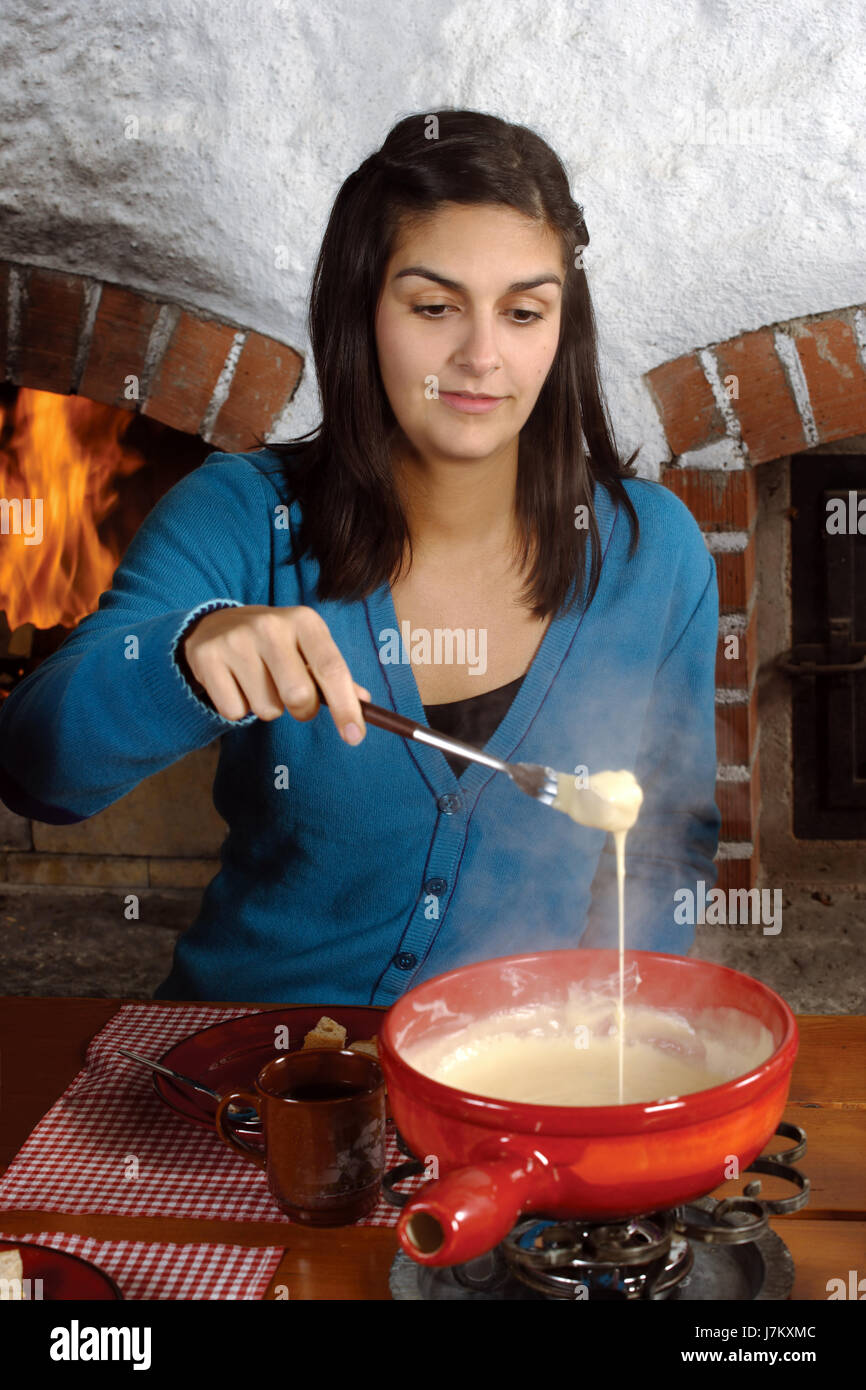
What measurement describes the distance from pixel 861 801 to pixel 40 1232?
78.7 inches

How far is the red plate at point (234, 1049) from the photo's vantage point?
896 mm

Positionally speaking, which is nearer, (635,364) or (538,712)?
(538,712)

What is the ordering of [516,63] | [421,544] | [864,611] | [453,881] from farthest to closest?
[864,611]
[516,63]
[421,544]
[453,881]

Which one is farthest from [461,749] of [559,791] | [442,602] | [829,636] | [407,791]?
[829,636]

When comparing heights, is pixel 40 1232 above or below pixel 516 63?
below

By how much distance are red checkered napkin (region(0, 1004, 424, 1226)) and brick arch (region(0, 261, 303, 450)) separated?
4.54 ft

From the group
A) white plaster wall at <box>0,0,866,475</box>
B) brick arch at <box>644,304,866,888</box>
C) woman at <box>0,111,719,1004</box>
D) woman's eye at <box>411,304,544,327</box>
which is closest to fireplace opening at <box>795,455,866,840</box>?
brick arch at <box>644,304,866,888</box>

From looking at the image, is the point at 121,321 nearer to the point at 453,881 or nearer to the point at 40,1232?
the point at 453,881

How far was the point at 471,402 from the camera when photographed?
1265mm

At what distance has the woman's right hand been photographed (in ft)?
2.76

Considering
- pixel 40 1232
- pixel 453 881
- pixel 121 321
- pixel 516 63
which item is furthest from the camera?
pixel 121 321

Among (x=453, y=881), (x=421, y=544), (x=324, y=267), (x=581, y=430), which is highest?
(x=324, y=267)

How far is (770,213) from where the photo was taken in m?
2.03
